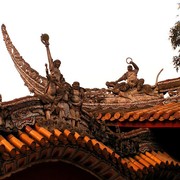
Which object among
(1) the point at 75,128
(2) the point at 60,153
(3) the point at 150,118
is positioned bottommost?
(2) the point at 60,153

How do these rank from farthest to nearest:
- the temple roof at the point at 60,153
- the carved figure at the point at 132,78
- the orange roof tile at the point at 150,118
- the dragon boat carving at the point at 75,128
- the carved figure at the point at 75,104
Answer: the carved figure at the point at 132,78 → the orange roof tile at the point at 150,118 → the carved figure at the point at 75,104 → the dragon boat carving at the point at 75,128 → the temple roof at the point at 60,153

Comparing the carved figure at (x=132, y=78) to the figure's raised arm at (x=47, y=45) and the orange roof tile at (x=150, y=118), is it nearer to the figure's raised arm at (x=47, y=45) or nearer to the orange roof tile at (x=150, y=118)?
the orange roof tile at (x=150, y=118)

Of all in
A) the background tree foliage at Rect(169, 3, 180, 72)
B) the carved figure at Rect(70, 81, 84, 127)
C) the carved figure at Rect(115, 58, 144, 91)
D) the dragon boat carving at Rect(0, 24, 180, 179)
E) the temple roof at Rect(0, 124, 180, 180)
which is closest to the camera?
the temple roof at Rect(0, 124, 180, 180)

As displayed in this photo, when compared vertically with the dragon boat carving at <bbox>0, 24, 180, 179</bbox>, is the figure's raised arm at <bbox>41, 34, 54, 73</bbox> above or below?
above

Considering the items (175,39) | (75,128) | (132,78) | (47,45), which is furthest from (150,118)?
(175,39)

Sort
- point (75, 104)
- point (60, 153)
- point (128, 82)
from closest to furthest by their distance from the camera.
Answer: point (60, 153)
point (75, 104)
point (128, 82)

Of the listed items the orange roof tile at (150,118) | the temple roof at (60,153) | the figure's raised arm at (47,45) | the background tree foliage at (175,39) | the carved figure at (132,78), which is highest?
the background tree foliage at (175,39)

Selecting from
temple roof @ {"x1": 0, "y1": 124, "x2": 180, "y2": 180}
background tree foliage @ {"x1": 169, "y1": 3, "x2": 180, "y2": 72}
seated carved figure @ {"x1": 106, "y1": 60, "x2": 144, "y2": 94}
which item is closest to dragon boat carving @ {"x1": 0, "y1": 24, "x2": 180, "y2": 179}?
temple roof @ {"x1": 0, "y1": 124, "x2": 180, "y2": 180}

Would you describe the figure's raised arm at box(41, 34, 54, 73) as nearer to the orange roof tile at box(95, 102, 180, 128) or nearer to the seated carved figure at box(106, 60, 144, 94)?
the orange roof tile at box(95, 102, 180, 128)

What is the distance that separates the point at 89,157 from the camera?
4426 millimetres

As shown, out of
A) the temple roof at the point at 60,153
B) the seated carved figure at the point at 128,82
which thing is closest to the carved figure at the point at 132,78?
the seated carved figure at the point at 128,82

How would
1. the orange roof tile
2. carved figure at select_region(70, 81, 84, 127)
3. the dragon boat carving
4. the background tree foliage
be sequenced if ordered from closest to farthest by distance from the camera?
1. the dragon boat carving
2. carved figure at select_region(70, 81, 84, 127)
3. the orange roof tile
4. the background tree foliage

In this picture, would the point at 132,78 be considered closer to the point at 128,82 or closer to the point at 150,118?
the point at 128,82

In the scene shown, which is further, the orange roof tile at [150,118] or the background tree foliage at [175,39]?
the background tree foliage at [175,39]
